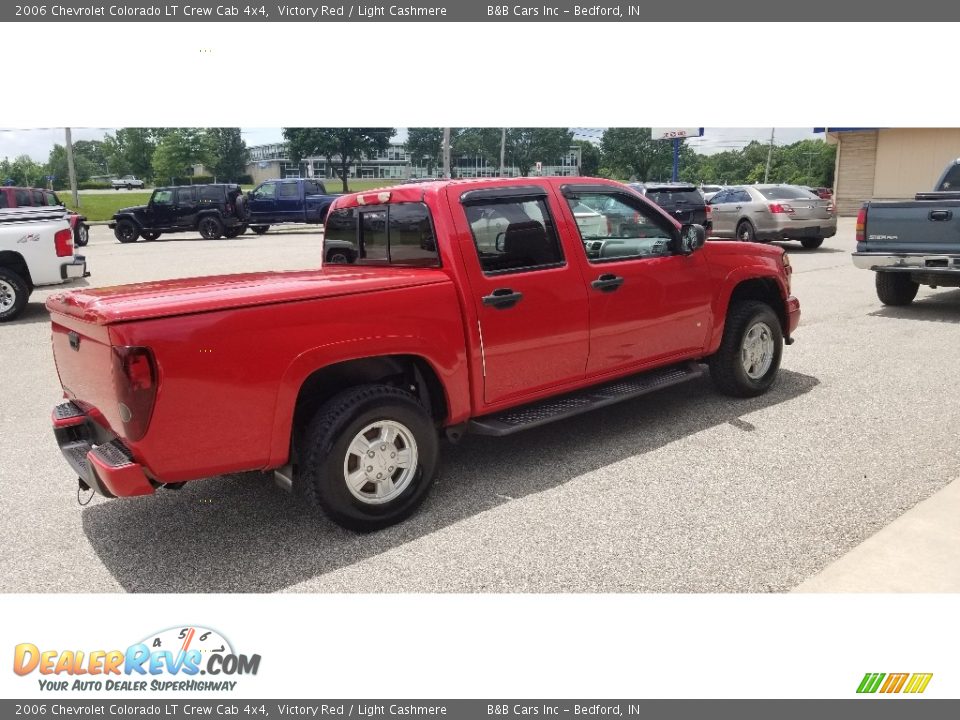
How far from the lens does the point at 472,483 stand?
4559 mm

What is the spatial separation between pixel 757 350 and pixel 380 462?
357 cm

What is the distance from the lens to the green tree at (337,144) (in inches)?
1896

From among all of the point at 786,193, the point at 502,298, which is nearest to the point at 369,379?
the point at 502,298

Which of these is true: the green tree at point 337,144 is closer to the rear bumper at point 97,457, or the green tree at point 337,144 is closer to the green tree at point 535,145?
the green tree at point 535,145

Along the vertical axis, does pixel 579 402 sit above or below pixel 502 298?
below

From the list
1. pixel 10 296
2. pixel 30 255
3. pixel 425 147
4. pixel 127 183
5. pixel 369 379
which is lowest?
pixel 10 296

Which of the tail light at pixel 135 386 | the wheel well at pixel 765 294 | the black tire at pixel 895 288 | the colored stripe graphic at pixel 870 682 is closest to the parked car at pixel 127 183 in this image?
the black tire at pixel 895 288

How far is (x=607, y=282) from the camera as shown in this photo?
4.91m

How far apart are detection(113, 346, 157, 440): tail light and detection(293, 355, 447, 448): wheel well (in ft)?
2.70

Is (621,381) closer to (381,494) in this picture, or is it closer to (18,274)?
(381,494)

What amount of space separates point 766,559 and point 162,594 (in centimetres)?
275

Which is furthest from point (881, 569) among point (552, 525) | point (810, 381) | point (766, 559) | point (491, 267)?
point (810, 381)

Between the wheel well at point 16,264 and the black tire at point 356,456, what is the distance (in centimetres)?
928

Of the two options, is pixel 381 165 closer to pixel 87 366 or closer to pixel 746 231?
pixel 746 231
